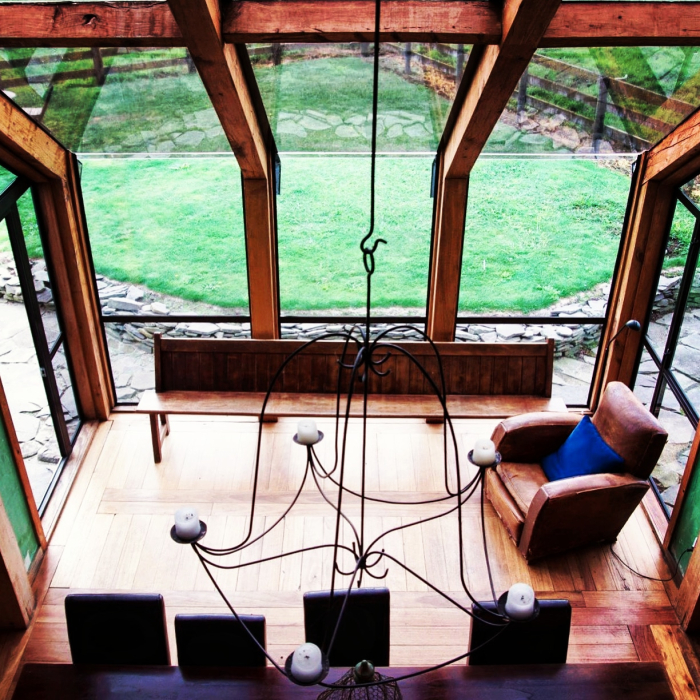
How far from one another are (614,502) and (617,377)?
145cm

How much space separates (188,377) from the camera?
510 centimetres

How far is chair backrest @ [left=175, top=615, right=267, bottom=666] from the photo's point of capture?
8.78 ft

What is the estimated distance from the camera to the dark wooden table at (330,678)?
2508 mm

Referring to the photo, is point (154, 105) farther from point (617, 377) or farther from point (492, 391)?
point (617, 377)

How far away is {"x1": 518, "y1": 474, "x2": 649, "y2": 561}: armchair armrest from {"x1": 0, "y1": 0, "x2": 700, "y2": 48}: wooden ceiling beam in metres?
2.23

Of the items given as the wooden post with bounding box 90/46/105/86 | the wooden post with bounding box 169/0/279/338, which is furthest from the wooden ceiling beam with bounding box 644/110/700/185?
the wooden post with bounding box 90/46/105/86

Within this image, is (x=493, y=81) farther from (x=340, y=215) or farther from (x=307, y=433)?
(x=307, y=433)

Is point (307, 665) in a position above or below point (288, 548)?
above

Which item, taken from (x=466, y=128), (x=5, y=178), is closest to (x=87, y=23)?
(x=5, y=178)

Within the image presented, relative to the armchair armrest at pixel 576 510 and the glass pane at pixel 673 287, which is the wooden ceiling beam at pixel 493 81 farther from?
the armchair armrest at pixel 576 510

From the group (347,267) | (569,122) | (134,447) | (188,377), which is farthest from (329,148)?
(134,447)

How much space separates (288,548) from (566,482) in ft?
5.39

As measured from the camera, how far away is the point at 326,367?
16.6ft

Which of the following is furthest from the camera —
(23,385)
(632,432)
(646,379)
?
(646,379)
